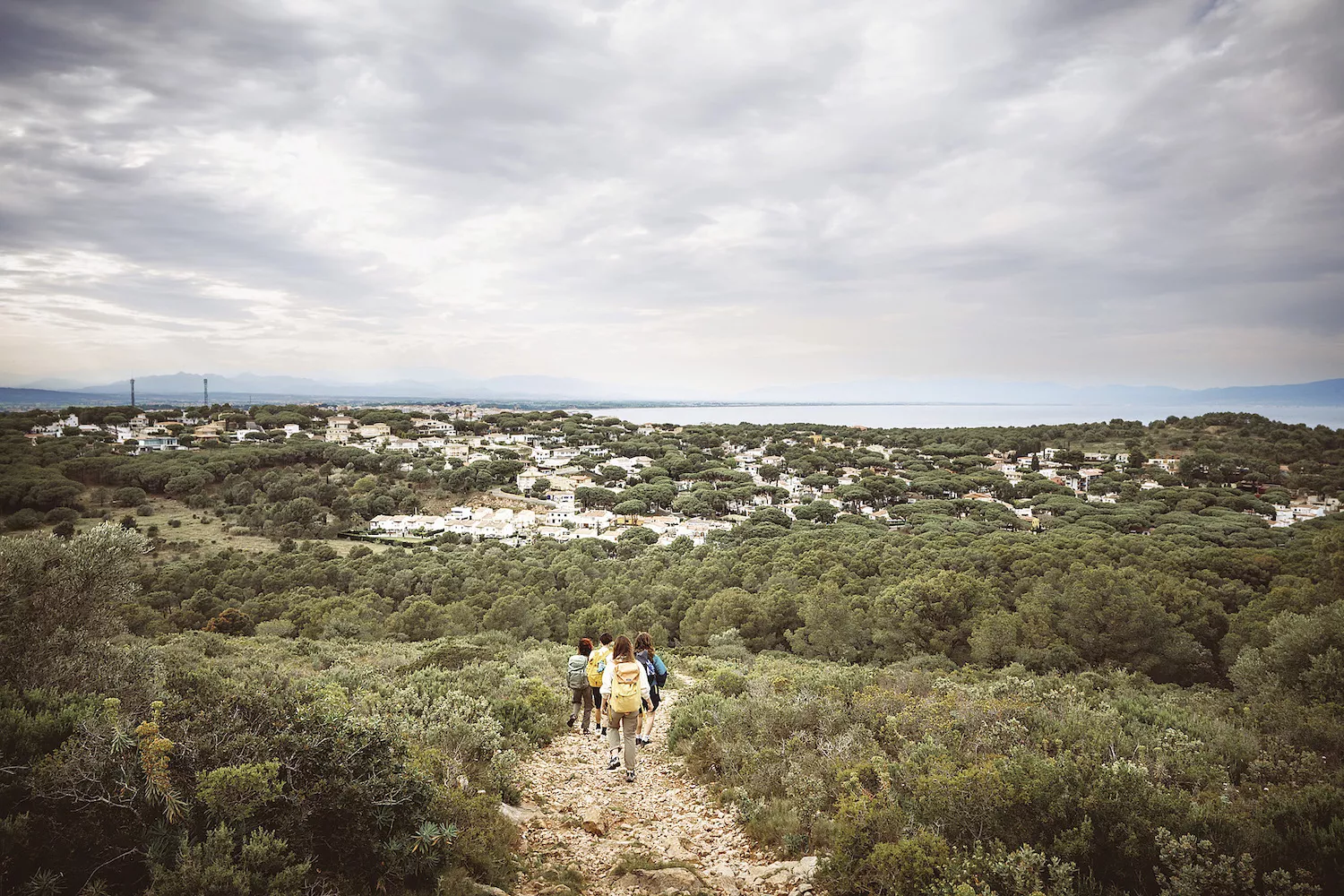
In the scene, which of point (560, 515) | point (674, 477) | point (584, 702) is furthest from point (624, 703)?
point (674, 477)

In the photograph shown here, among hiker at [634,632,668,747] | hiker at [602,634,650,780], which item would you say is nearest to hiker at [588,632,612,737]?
hiker at [634,632,668,747]

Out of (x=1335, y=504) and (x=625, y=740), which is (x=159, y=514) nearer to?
(x=625, y=740)

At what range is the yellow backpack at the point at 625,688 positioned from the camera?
710 cm

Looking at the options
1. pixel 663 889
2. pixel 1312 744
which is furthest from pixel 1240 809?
pixel 663 889

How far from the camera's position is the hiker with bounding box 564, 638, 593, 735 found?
8.31 metres

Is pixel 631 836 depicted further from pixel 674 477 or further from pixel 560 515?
pixel 674 477

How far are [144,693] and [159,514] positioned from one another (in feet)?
144

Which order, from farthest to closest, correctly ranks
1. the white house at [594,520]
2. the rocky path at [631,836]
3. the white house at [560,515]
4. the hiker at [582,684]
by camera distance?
the white house at [560,515]
the white house at [594,520]
the hiker at [582,684]
the rocky path at [631,836]

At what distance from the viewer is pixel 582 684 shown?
27.6 ft

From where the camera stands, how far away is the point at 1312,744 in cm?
641

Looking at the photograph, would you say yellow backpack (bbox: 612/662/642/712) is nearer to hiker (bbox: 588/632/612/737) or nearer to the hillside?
the hillside

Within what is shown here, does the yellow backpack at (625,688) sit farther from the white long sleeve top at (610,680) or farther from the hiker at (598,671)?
the hiker at (598,671)

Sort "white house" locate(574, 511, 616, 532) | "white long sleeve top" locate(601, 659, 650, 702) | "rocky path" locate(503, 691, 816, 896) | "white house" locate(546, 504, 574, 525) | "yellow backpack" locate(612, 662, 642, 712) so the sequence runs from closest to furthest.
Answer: "rocky path" locate(503, 691, 816, 896)
"yellow backpack" locate(612, 662, 642, 712)
"white long sleeve top" locate(601, 659, 650, 702)
"white house" locate(574, 511, 616, 532)
"white house" locate(546, 504, 574, 525)

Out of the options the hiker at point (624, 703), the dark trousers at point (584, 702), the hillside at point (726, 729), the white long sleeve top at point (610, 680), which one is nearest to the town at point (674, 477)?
the hillside at point (726, 729)
